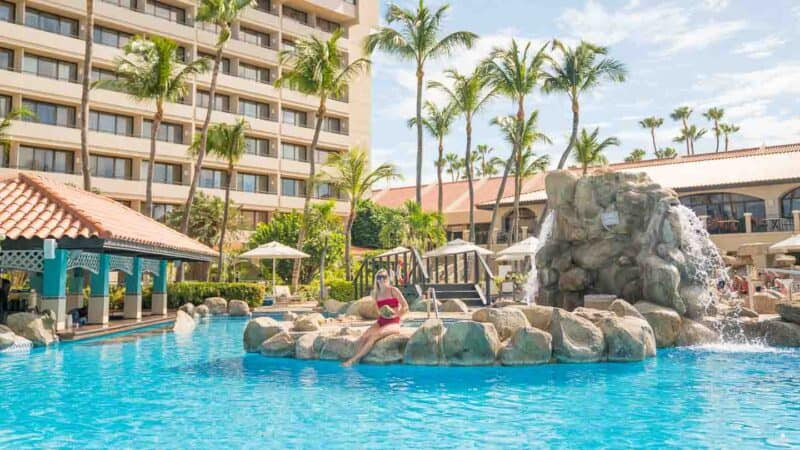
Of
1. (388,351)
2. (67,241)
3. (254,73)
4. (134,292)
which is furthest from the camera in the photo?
(254,73)

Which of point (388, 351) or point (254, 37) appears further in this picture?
point (254, 37)

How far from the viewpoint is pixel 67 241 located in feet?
45.5

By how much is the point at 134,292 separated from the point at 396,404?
14.8 metres

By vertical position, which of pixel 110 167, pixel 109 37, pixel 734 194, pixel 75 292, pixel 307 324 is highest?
pixel 109 37

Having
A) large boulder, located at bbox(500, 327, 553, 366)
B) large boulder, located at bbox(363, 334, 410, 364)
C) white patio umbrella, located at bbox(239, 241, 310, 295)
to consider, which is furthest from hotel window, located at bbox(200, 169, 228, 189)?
large boulder, located at bbox(500, 327, 553, 366)

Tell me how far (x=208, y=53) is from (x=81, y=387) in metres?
38.1

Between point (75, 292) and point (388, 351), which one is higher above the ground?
point (75, 292)

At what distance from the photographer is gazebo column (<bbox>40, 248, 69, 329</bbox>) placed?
1438cm

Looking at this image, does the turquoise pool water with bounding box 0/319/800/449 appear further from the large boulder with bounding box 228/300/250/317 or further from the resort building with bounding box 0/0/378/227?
the resort building with bounding box 0/0/378/227

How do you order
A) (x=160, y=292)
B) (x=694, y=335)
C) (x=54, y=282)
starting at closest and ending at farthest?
(x=694, y=335)
(x=54, y=282)
(x=160, y=292)

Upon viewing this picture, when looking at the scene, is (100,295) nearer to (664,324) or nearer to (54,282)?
(54,282)

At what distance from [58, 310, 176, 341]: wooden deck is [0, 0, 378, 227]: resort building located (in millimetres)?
18521

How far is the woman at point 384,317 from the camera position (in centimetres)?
1108

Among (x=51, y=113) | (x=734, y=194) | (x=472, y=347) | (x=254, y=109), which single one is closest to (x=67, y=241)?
(x=472, y=347)
